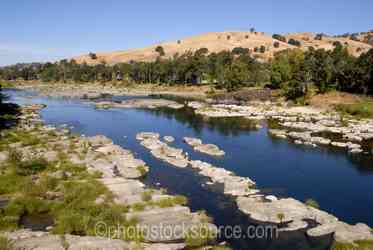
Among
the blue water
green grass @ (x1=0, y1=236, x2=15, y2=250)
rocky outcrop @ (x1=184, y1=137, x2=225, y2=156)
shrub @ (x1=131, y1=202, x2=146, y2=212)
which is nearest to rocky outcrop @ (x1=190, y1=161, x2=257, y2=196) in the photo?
the blue water

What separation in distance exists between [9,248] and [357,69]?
82.1 meters

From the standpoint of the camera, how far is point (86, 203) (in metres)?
24.3

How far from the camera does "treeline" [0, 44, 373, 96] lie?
85.1 meters

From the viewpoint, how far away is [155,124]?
213 ft

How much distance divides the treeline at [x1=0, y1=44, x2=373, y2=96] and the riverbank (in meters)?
62.3

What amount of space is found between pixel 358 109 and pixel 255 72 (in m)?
53.5

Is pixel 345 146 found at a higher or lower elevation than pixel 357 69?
lower

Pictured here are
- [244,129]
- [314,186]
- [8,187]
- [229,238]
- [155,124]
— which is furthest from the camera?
[155,124]

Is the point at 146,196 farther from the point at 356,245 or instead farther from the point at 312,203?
the point at 356,245

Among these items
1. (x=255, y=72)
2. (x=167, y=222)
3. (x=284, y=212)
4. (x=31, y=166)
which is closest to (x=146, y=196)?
(x=167, y=222)

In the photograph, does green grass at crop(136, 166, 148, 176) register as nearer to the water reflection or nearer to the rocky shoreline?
the rocky shoreline

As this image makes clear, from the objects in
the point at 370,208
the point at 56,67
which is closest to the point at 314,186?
the point at 370,208

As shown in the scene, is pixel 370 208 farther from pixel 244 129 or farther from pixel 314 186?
pixel 244 129

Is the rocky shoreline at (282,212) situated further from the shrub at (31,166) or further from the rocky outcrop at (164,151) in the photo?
the shrub at (31,166)
